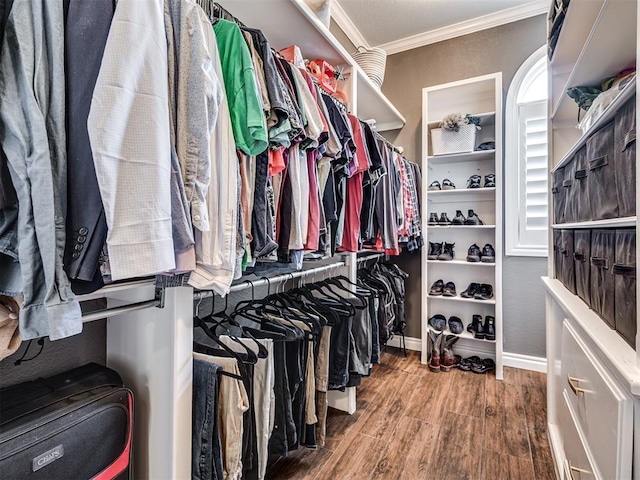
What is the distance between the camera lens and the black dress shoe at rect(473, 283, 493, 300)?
104 inches

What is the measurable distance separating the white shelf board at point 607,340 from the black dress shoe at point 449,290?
1.34 meters

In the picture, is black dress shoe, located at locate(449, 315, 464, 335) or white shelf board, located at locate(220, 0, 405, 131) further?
black dress shoe, located at locate(449, 315, 464, 335)

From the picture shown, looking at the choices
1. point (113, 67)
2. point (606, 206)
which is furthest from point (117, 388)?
point (606, 206)

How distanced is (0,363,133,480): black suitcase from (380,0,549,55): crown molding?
3420 millimetres

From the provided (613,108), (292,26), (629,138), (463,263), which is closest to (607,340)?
(629,138)

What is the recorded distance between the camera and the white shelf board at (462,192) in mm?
2633

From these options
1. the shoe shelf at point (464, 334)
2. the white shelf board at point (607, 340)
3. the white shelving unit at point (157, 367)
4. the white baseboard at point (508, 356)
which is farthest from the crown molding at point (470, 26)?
the white shelving unit at point (157, 367)

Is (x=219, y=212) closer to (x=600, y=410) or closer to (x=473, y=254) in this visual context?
(x=600, y=410)

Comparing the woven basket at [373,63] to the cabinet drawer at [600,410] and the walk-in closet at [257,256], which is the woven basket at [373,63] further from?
the cabinet drawer at [600,410]

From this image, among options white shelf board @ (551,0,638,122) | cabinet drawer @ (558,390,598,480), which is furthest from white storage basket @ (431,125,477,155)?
cabinet drawer @ (558,390,598,480)

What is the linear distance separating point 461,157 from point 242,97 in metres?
2.33

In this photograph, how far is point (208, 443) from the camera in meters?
0.99

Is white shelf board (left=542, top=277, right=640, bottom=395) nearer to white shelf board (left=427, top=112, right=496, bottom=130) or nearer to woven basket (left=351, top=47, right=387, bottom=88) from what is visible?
white shelf board (left=427, top=112, right=496, bottom=130)

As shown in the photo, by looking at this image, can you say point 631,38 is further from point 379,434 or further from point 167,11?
point 379,434
